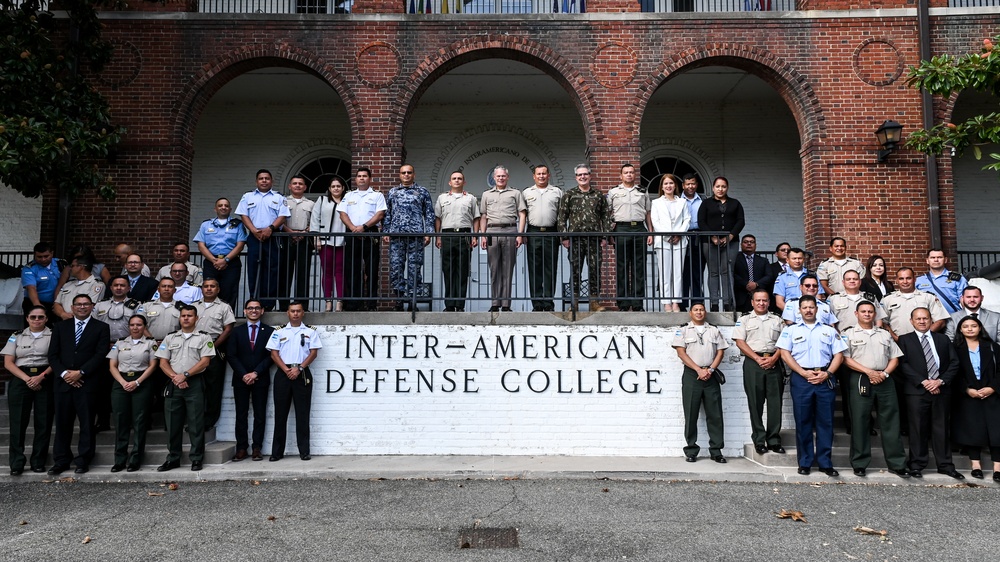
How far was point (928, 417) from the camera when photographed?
278 inches

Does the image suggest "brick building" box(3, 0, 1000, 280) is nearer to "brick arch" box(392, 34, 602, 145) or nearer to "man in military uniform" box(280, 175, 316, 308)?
"brick arch" box(392, 34, 602, 145)

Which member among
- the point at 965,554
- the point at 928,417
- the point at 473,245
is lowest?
the point at 965,554

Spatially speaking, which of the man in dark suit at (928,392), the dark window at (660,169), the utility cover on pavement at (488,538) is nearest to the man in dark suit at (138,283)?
the utility cover on pavement at (488,538)

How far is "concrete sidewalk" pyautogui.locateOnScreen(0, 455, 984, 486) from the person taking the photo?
6922 mm

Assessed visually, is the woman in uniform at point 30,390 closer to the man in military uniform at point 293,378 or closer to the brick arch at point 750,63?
the man in military uniform at point 293,378

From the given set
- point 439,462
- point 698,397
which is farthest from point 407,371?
point 698,397

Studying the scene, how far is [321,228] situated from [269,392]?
2.17m

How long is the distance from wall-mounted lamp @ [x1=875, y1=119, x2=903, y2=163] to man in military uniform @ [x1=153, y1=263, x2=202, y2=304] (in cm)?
963

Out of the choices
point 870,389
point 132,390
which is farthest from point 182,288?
point 870,389

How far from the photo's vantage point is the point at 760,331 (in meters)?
7.54

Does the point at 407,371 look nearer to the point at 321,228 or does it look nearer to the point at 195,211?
the point at 321,228

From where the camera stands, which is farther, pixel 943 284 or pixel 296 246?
pixel 296 246

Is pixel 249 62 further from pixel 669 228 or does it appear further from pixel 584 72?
pixel 669 228

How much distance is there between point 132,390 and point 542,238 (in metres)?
4.77
